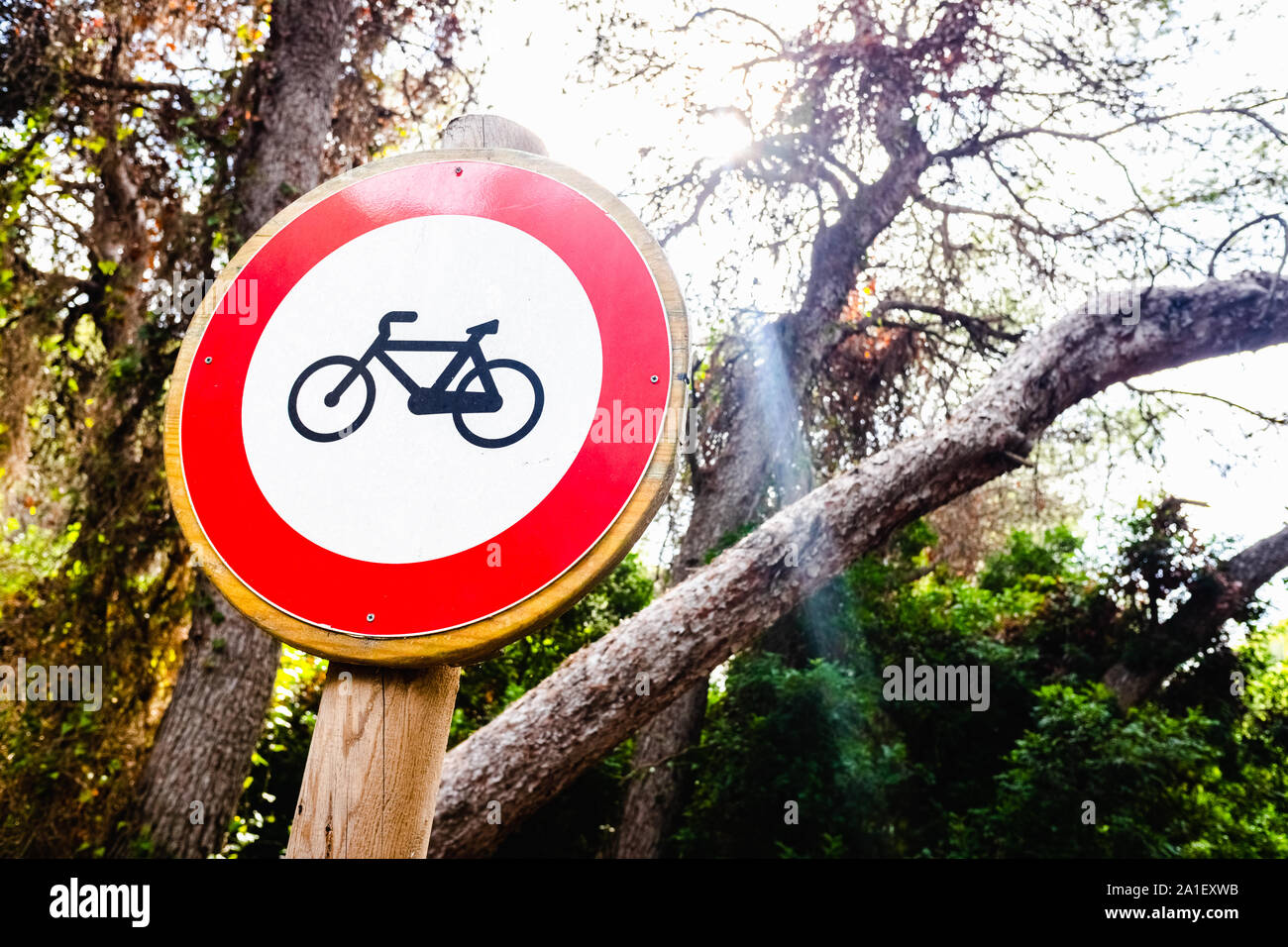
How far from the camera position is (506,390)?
3.70 ft

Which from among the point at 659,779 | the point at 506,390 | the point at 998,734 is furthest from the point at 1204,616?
the point at 506,390

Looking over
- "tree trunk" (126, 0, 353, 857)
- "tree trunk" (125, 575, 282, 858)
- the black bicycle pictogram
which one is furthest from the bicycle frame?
"tree trunk" (125, 575, 282, 858)

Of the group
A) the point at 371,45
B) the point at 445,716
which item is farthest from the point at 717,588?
the point at 371,45

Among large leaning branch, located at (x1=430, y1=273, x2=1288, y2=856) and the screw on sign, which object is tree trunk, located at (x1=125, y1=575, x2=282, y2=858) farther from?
the screw on sign

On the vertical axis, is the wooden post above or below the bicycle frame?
below

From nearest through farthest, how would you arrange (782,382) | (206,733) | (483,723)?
(206,733)
(483,723)
(782,382)

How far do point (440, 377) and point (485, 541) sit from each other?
Answer: 0.24m

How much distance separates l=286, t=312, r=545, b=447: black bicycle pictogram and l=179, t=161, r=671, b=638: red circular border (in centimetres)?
9

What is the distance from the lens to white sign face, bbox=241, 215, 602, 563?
1.08 meters

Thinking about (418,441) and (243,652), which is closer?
(418,441)

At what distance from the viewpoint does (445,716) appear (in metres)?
1.16

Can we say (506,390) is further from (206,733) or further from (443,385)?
(206,733)

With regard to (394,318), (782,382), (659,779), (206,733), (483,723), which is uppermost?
(782,382)
